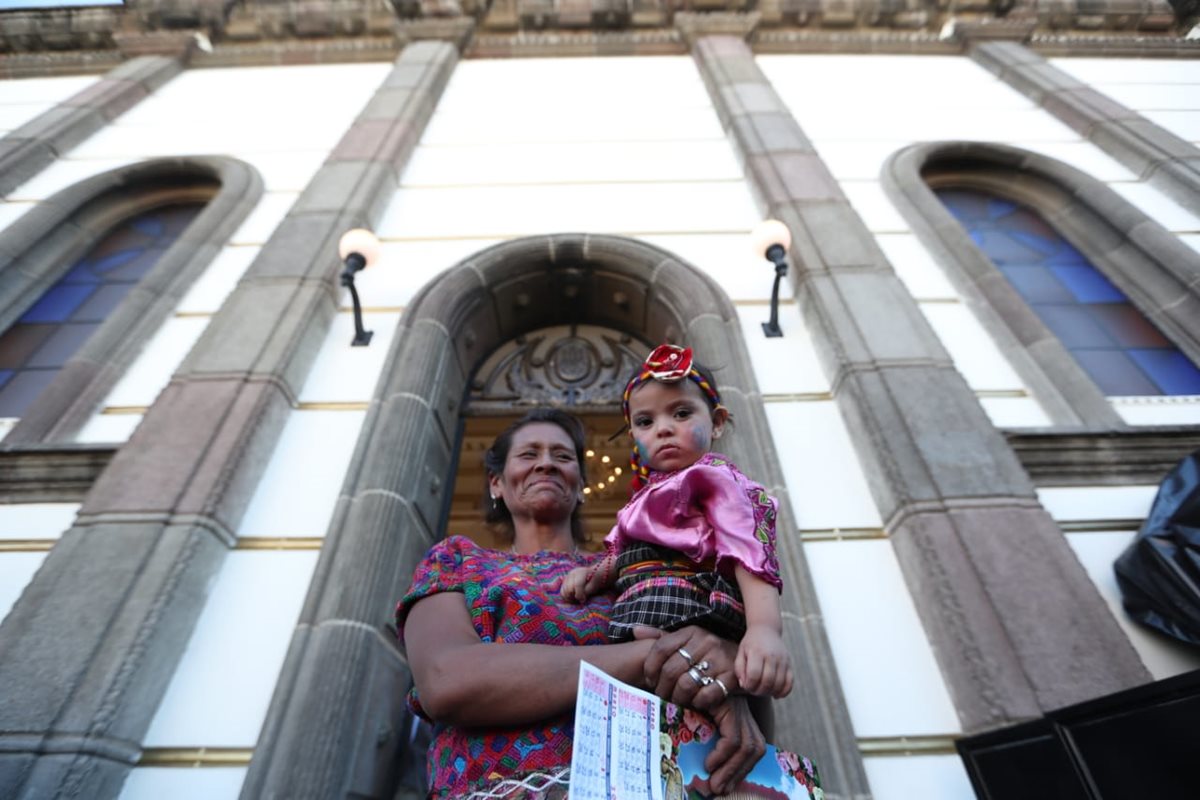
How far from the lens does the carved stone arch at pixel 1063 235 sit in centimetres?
400

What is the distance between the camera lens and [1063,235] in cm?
575

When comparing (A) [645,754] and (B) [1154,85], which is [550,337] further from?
(B) [1154,85]

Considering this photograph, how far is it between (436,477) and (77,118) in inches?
268

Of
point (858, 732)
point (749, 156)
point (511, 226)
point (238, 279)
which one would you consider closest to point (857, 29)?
point (749, 156)

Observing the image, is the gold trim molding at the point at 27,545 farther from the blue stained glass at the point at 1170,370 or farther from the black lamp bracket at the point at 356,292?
the blue stained glass at the point at 1170,370

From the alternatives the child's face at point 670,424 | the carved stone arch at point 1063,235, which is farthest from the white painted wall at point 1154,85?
the child's face at point 670,424

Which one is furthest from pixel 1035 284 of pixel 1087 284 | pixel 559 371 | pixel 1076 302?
pixel 559 371

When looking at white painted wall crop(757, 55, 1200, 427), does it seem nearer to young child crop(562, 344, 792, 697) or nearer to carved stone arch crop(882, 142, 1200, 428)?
carved stone arch crop(882, 142, 1200, 428)

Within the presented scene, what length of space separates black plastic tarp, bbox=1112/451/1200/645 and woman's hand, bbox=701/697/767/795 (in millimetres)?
2612

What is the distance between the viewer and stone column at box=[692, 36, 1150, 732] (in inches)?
100

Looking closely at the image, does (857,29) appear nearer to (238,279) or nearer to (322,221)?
(322,221)

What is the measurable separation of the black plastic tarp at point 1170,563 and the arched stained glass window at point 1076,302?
183 cm

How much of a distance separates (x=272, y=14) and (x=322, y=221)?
635 cm

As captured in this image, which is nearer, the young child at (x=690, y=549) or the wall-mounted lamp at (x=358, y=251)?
the young child at (x=690, y=549)
